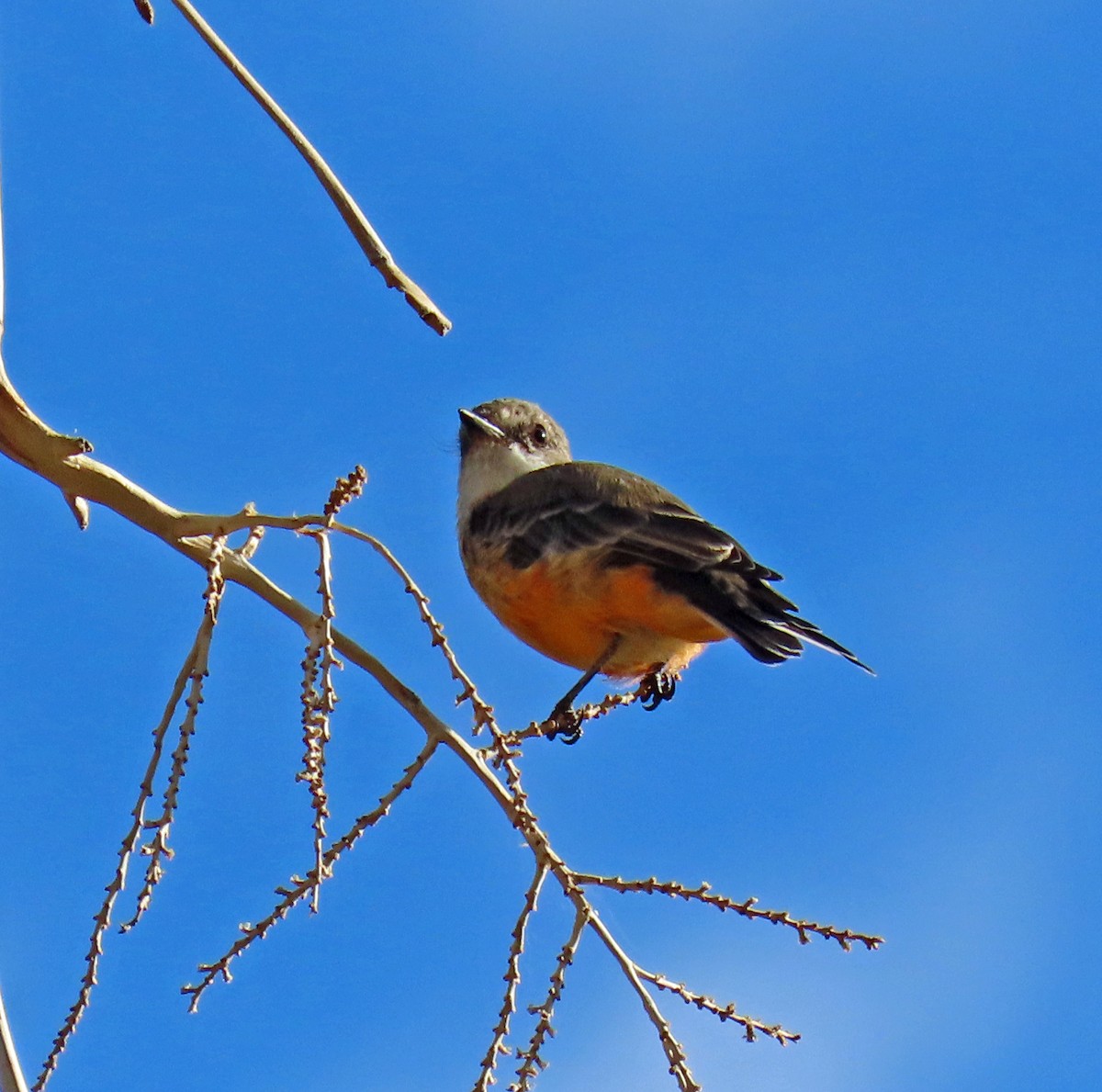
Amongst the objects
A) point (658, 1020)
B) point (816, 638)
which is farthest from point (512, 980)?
point (816, 638)

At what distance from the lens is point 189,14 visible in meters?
3.26

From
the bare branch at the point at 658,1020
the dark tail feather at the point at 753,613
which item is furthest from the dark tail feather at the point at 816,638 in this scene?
the bare branch at the point at 658,1020

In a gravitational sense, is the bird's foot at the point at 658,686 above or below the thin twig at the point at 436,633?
above

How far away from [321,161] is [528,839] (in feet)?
4.94

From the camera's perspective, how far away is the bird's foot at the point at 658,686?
659 centimetres

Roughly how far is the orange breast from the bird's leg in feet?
0.08

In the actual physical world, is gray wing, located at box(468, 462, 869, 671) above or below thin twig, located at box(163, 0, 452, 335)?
above

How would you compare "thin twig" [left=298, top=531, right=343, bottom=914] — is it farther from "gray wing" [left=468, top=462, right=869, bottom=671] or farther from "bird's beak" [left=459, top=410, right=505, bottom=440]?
"bird's beak" [left=459, top=410, right=505, bottom=440]

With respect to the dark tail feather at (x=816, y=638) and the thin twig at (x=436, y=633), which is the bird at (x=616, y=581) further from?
the thin twig at (x=436, y=633)

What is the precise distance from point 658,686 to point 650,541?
818mm

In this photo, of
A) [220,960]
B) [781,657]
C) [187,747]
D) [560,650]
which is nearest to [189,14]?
[187,747]

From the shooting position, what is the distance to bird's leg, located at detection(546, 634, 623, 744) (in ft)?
19.7

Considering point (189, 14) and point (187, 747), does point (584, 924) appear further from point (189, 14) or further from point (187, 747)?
point (189, 14)

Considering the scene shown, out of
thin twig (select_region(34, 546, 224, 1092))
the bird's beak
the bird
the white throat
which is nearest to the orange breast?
the bird
